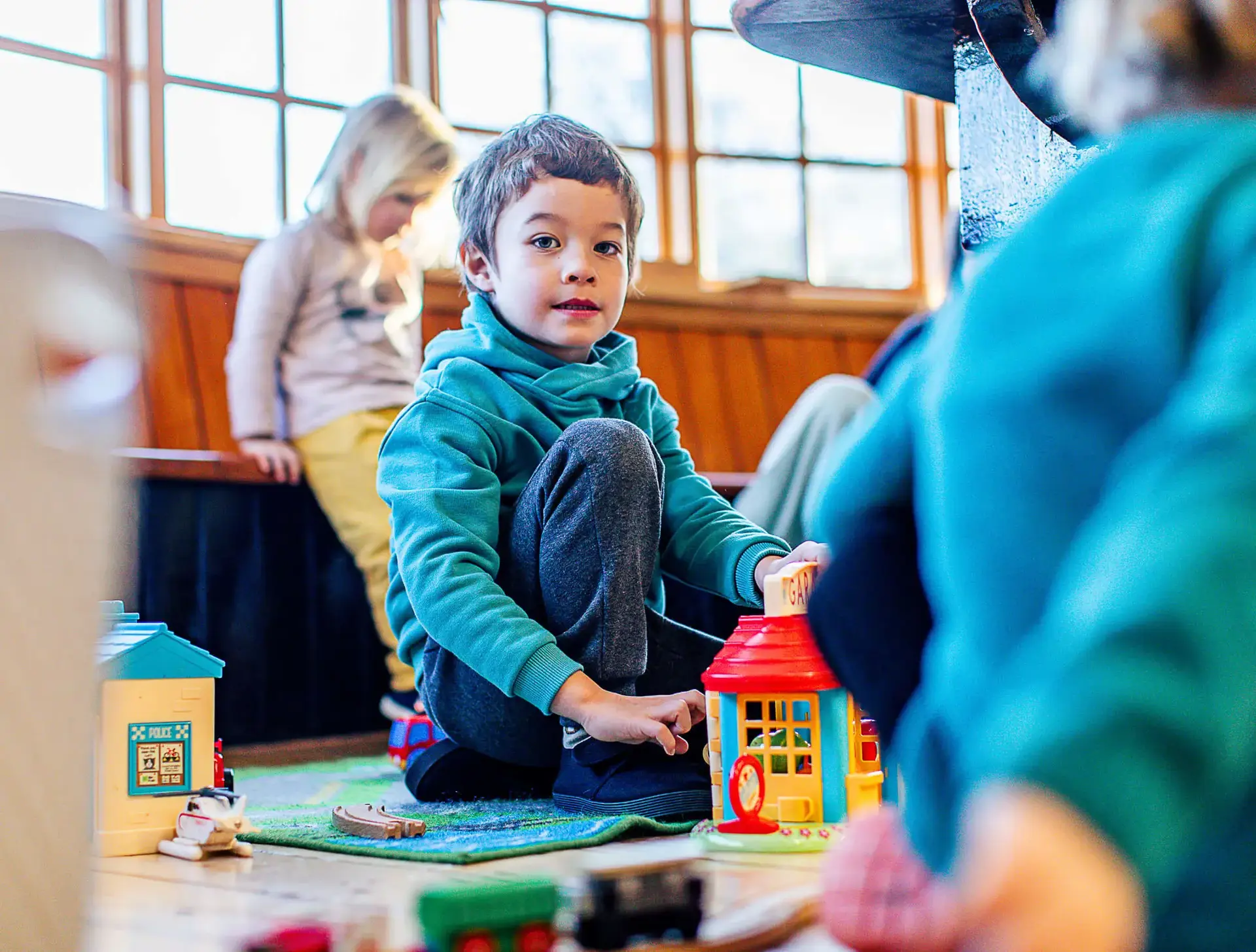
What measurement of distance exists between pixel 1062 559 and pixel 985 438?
1.8 inches

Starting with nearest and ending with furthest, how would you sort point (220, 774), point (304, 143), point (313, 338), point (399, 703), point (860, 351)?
point (220, 774) → point (399, 703) → point (313, 338) → point (304, 143) → point (860, 351)

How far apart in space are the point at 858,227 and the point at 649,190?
633 millimetres

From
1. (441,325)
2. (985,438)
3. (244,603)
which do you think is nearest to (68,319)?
(985,438)

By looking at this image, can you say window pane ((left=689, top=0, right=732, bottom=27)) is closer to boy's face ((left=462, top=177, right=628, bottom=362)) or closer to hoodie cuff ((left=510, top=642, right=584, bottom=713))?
boy's face ((left=462, top=177, right=628, bottom=362))

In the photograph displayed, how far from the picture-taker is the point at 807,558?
123cm

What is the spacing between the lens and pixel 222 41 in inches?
113

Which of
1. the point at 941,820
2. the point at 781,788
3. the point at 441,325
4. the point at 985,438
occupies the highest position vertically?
the point at 441,325

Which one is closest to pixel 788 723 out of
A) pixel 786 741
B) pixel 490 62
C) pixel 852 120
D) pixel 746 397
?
pixel 786 741

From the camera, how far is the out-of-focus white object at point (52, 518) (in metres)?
0.54

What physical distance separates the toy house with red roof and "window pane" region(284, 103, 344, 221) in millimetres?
2095

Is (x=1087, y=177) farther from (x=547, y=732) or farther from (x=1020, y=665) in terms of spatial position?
(x=547, y=732)

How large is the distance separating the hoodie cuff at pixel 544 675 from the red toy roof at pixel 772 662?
16cm

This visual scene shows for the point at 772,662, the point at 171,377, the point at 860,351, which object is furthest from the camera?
the point at 860,351

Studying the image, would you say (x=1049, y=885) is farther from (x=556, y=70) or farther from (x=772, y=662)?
(x=556, y=70)
